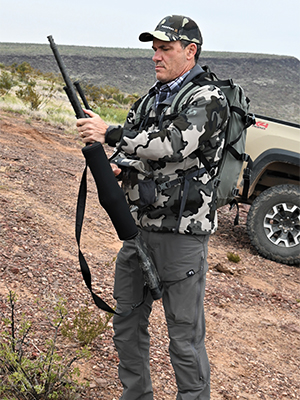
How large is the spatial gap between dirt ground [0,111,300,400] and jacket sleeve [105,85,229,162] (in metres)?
1.67

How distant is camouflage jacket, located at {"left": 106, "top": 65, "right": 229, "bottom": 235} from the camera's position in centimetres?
224

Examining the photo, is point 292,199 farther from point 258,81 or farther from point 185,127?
point 258,81

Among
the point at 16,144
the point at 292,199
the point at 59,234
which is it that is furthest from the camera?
the point at 16,144

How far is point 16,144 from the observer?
920 cm

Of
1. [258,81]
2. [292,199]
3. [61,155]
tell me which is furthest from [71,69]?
[292,199]

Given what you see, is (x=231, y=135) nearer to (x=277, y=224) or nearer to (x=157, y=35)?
(x=157, y=35)

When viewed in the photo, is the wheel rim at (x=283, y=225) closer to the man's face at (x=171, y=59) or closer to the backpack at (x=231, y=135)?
the backpack at (x=231, y=135)

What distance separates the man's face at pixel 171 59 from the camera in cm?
249

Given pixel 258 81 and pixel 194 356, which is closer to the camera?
pixel 194 356

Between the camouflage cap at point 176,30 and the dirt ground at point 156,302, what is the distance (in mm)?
2164

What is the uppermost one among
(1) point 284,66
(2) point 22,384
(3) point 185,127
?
(1) point 284,66

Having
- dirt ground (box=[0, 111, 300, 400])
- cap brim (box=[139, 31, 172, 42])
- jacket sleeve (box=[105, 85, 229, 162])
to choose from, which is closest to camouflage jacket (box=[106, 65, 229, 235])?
jacket sleeve (box=[105, 85, 229, 162])

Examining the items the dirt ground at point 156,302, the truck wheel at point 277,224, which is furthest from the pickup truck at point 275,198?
the dirt ground at point 156,302

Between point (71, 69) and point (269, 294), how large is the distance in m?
60.2
